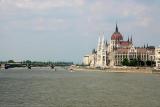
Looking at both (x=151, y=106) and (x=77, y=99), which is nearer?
(x=151, y=106)

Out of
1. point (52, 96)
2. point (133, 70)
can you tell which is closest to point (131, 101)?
point (52, 96)

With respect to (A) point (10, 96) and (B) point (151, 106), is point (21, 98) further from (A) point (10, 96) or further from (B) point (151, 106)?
(B) point (151, 106)

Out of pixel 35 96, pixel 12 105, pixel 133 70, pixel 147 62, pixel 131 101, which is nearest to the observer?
pixel 12 105

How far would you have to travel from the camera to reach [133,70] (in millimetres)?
166125

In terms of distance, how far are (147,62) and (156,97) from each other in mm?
139956

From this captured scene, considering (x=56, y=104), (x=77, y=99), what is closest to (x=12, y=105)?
(x=56, y=104)

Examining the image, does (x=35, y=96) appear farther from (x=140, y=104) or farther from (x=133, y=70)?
(x=133, y=70)

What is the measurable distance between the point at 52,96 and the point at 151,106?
12100 millimetres

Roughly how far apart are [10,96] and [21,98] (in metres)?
2.61

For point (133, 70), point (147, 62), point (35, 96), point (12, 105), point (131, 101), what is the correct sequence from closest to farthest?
point (12, 105) < point (131, 101) < point (35, 96) < point (133, 70) < point (147, 62)

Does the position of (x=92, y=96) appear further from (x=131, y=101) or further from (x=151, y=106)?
(x=151, y=106)

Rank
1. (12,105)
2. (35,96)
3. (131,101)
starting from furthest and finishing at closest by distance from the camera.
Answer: (35,96) < (131,101) < (12,105)

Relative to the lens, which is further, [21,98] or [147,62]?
[147,62]

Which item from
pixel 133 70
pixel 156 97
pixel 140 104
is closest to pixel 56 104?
pixel 140 104
